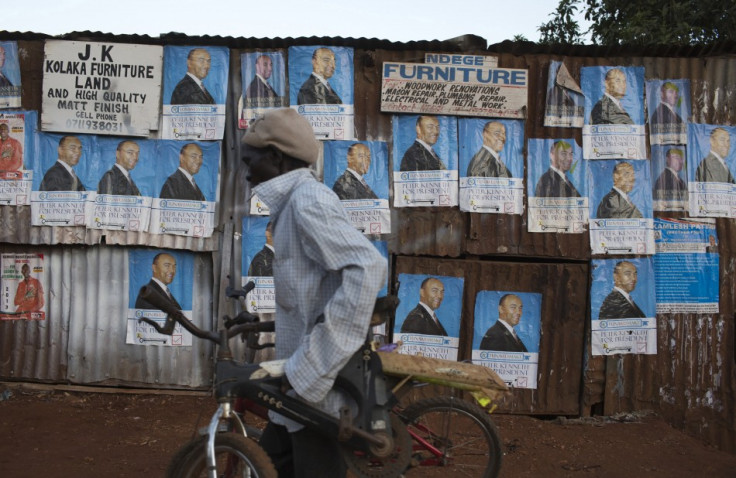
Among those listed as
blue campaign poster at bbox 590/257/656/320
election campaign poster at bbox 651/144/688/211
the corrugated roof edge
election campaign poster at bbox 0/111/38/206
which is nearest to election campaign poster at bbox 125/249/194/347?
election campaign poster at bbox 0/111/38/206

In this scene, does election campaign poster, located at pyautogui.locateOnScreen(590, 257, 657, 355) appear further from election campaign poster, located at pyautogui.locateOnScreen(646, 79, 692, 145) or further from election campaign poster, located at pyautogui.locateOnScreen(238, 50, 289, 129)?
election campaign poster, located at pyautogui.locateOnScreen(238, 50, 289, 129)

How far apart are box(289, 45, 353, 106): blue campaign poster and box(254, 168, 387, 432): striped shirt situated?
329 cm

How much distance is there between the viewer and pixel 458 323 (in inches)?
236

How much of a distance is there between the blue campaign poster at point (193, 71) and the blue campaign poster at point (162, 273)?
50.2 inches

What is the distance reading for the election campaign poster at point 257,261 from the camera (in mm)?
5898

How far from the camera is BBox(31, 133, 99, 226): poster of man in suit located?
5.88 metres

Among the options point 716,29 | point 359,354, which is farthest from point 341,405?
point 716,29

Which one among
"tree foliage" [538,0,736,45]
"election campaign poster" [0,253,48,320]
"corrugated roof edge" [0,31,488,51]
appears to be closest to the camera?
"corrugated roof edge" [0,31,488,51]

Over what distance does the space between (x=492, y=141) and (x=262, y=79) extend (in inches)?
→ 78.4

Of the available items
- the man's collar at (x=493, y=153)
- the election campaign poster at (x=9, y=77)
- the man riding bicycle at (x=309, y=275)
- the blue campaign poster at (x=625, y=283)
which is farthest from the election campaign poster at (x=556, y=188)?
the election campaign poster at (x=9, y=77)

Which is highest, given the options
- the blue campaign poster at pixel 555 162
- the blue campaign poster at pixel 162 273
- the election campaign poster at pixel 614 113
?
the election campaign poster at pixel 614 113

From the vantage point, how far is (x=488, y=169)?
19.4 ft

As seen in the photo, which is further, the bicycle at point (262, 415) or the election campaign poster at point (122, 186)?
the election campaign poster at point (122, 186)

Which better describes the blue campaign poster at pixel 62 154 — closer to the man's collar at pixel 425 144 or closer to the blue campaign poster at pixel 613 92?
the man's collar at pixel 425 144
